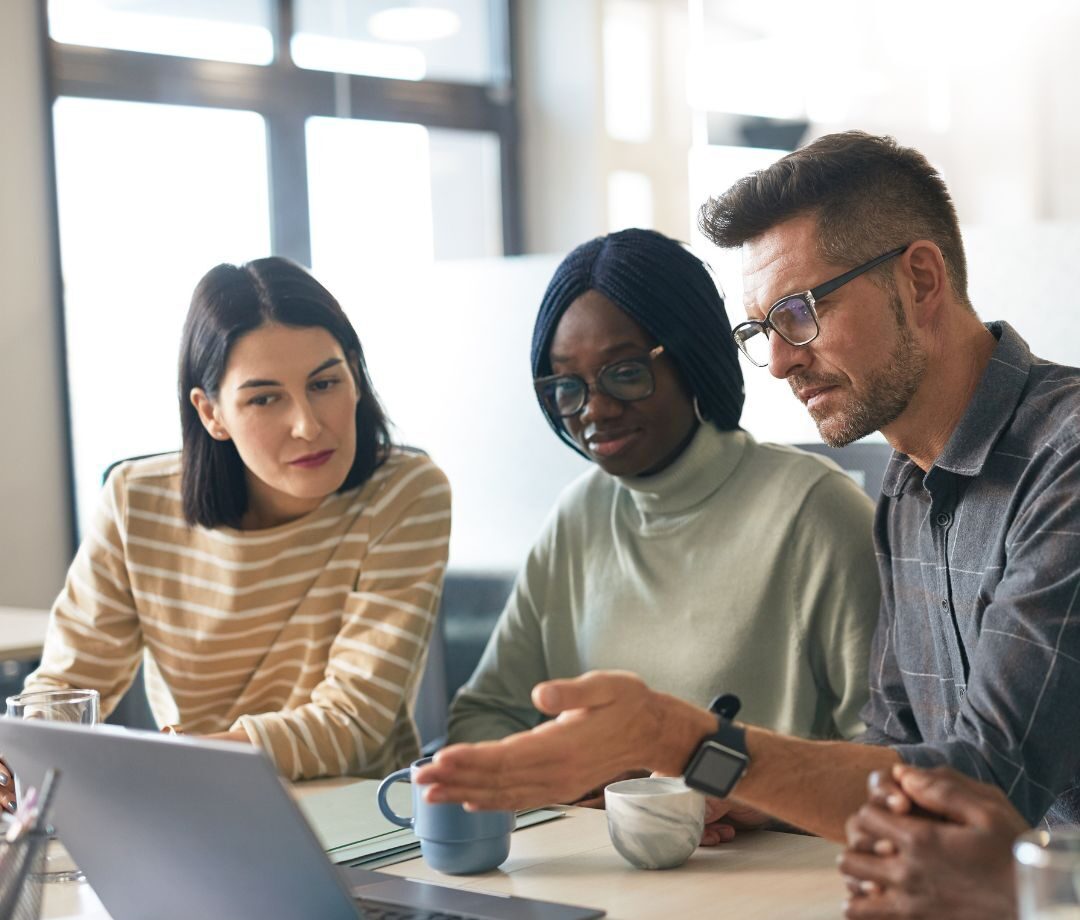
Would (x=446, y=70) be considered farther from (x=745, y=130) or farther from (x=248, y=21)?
(x=745, y=130)

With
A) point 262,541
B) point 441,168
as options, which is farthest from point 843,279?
point 441,168

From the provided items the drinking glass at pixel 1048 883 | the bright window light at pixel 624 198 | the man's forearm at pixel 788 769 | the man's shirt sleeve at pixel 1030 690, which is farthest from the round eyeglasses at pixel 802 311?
the bright window light at pixel 624 198

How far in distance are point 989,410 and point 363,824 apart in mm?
742

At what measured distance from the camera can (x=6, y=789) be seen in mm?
1460

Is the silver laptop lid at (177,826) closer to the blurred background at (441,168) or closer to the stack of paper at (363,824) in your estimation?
the stack of paper at (363,824)

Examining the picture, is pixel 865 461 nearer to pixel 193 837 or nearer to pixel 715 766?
pixel 715 766

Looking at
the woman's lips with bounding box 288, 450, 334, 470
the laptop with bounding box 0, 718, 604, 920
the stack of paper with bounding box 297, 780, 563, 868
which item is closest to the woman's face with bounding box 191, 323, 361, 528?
the woman's lips with bounding box 288, 450, 334, 470

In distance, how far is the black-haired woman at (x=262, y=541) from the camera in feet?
6.27

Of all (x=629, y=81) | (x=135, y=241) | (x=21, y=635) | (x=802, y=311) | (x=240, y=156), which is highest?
(x=629, y=81)

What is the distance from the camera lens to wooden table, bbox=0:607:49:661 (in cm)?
251

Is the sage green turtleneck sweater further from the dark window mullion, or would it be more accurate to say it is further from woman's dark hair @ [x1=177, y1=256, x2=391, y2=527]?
the dark window mullion

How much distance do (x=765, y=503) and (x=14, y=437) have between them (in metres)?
2.50

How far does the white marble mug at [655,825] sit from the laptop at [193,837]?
115 mm

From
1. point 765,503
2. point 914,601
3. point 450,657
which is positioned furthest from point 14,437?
point 914,601
